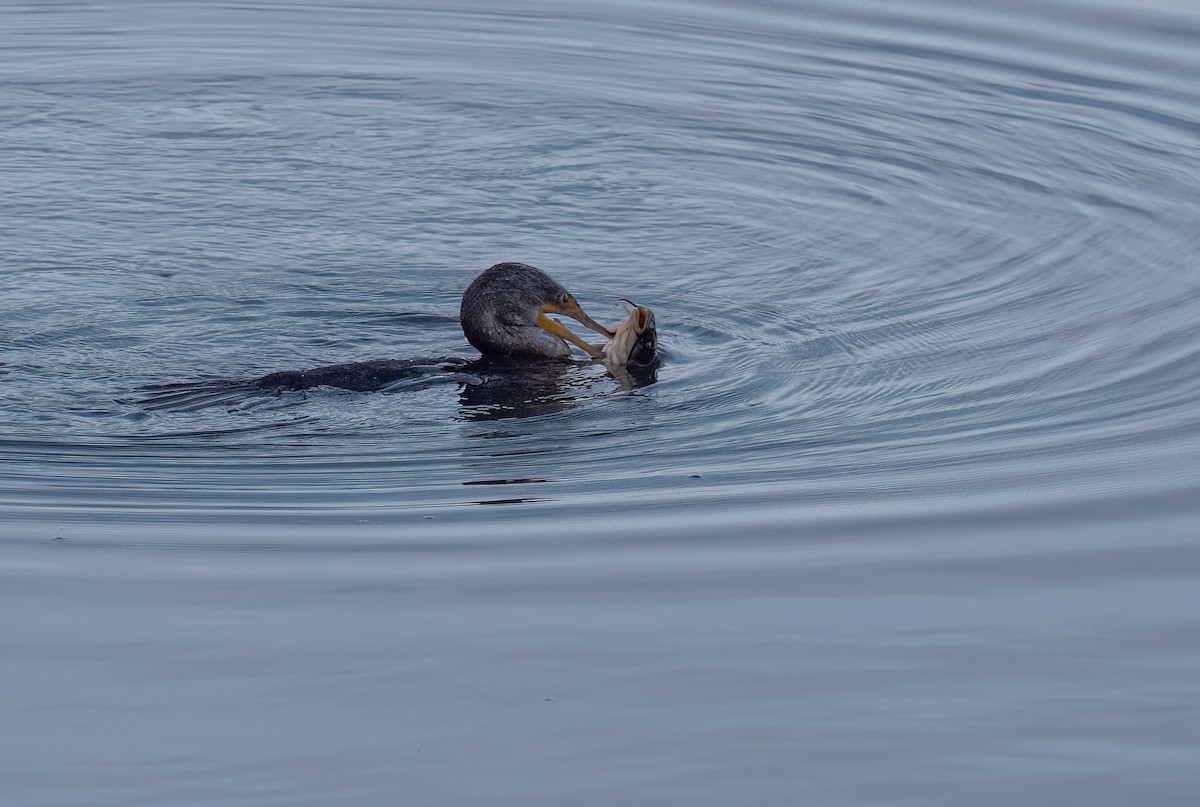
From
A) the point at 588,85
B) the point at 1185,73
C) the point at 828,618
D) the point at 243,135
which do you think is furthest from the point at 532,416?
the point at 1185,73

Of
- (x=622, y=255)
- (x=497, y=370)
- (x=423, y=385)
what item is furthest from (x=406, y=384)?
(x=622, y=255)

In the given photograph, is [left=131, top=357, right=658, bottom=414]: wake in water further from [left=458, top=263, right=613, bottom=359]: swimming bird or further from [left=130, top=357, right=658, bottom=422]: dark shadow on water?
[left=458, top=263, right=613, bottom=359]: swimming bird

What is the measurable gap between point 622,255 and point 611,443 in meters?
3.67

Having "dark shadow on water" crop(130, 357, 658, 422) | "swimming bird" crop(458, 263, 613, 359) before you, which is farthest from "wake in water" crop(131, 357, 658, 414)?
"swimming bird" crop(458, 263, 613, 359)

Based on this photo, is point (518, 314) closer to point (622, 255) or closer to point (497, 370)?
point (497, 370)

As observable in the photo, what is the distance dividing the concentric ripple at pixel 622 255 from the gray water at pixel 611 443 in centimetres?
4

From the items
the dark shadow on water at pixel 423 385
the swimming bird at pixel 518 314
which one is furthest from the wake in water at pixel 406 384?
the swimming bird at pixel 518 314

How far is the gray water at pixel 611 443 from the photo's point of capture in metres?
4.26

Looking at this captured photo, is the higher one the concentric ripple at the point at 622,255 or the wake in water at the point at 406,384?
the concentric ripple at the point at 622,255

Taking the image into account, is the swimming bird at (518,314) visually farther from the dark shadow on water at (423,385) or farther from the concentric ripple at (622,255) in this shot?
the concentric ripple at (622,255)

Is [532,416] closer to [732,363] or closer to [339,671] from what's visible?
[732,363]

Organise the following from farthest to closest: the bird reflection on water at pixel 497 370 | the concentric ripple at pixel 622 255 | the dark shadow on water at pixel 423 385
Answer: the bird reflection on water at pixel 497 370 → the dark shadow on water at pixel 423 385 → the concentric ripple at pixel 622 255

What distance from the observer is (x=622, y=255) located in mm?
10680

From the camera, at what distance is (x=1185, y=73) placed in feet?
49.9
